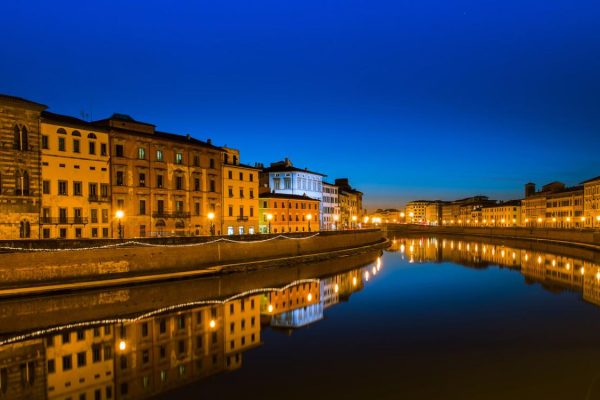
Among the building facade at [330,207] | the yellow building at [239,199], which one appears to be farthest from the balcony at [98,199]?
the building facade at [330,207]

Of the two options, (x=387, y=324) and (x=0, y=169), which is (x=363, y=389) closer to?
(x=387, y=324)

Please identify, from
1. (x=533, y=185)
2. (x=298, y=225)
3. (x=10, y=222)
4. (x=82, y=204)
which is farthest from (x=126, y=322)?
(x=533, y=185)

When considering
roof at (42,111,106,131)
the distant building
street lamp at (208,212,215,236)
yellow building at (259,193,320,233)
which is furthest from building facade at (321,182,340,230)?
roof at (42,111,106,131)

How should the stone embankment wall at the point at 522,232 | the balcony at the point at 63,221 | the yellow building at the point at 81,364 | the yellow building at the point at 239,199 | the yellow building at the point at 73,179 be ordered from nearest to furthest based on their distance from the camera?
the yellow building at the point at 81,364
the balcony at the point at 63,221
the yellow building at the point at 73,179
the yellow building at the point at 239,199
the stone embankment wall at the point at 522,232

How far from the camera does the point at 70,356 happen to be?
18.4 meters

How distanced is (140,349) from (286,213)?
161ft

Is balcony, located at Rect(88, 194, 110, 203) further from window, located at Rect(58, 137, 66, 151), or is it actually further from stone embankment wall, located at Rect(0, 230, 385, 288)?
stone embankment wall, located at Rect(0, 230, 385, 288)

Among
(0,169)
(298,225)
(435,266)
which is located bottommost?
(435,266)

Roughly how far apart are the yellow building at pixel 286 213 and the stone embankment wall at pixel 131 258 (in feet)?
43.5

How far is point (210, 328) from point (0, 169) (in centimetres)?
2221

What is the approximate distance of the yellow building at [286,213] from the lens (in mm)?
64562

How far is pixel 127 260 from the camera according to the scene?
33062 mm

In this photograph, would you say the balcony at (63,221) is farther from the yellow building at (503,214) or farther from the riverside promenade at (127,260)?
the yellow building at (503,214)

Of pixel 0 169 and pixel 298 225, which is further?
pixel 298 225
